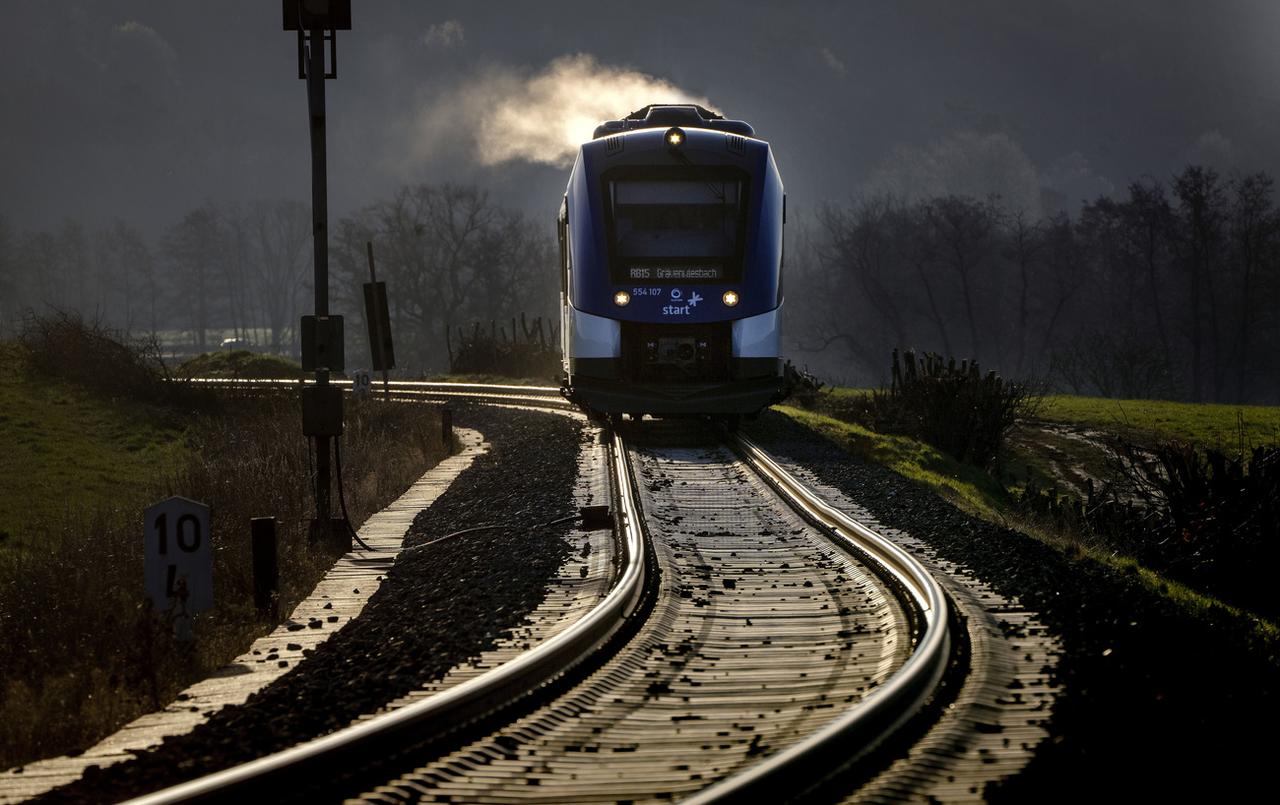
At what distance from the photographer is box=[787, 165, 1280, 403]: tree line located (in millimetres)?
63094

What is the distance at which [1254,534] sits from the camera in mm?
11383

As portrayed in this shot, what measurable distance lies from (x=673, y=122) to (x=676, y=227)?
194 cm

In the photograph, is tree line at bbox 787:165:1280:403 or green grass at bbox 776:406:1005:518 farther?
tree line at bbox 787:165:1280:403

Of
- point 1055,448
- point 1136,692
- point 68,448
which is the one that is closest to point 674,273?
point 1136,692

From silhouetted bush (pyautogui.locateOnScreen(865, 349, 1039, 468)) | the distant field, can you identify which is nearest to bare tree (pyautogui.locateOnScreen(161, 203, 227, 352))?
the distant field

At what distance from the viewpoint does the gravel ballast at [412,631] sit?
4.70 meters

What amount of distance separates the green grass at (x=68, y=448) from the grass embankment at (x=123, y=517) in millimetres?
49

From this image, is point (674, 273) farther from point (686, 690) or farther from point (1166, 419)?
point (1166, 419)

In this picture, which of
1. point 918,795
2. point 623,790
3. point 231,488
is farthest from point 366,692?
point 231,488

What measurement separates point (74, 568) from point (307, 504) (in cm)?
321

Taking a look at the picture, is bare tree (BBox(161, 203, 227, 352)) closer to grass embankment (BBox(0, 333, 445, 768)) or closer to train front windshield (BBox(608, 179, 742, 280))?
grass embankment (BBox(0, 333, 445, 768))

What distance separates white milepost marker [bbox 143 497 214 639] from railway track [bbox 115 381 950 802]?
236 centimetres

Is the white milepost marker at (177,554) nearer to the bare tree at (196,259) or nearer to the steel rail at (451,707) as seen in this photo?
the steel rail at (451,707)

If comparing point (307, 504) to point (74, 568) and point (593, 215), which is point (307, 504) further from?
point (593, 215)
